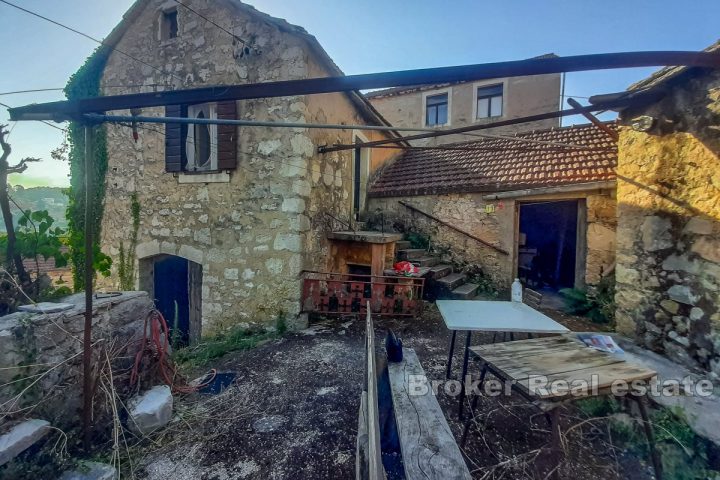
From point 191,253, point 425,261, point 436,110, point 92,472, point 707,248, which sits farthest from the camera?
point 436,110

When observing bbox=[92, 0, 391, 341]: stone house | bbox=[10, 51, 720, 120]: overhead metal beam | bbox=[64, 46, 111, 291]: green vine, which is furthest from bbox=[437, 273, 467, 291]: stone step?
bbox=[64, 46, 111, 291]: green vine

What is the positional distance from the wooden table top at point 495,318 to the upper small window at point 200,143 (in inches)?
179

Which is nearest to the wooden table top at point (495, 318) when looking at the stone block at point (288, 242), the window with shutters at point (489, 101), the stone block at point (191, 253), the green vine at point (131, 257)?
the stone block at point (288, 242)

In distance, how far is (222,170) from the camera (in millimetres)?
5066

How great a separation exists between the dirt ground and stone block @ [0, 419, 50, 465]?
656 mm

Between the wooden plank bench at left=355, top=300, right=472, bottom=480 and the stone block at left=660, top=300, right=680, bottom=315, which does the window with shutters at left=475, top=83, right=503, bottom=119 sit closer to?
the stone block at left=660, top=300, right=680, bottom=315

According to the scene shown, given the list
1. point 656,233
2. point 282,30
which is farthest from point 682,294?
point 282,30

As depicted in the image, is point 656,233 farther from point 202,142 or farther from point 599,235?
point 202,142

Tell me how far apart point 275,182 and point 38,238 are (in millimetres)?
2775

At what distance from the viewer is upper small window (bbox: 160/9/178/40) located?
551 centimetres

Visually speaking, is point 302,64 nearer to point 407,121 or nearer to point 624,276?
point 624,276

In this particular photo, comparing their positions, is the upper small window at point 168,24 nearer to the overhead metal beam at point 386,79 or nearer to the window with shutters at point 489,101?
the overhead metal beam at point 386,79

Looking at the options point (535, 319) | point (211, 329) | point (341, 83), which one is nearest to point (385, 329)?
point (535, 319)

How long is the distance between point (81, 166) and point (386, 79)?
21.8 ft
